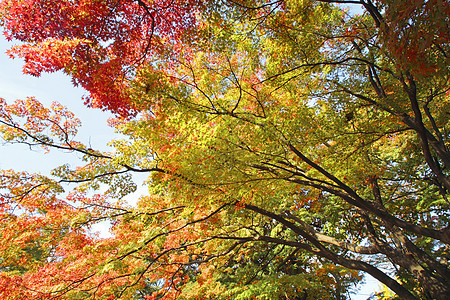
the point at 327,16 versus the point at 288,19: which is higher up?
the point at 327,16

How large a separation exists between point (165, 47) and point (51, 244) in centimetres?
558

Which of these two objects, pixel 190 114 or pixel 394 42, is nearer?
pixel 394 42

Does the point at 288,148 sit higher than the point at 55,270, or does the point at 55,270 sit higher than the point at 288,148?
the point at 288,148

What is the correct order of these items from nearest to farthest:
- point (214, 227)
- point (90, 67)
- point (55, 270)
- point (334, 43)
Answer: point (90, 67) < point (334, 43) < point (55, 270) < point (214, 227)

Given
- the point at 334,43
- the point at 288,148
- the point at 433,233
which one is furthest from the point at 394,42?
the point at 334,43

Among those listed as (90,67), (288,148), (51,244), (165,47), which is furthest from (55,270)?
(288,148)

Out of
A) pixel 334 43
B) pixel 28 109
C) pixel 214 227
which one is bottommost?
pixel 214 227

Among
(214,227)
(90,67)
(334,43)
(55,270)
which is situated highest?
(334,43)

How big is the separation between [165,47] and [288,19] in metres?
2.46

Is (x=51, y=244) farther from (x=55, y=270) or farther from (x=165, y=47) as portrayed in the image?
(x=165, y=47)

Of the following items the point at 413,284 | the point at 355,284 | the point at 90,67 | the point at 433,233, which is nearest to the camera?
the point at 433,233

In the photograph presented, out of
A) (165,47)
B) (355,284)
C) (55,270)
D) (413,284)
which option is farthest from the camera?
(355,284)

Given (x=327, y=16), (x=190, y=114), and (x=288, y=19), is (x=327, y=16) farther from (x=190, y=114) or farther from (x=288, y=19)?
(x=190, y=114)

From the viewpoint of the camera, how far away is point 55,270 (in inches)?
258
